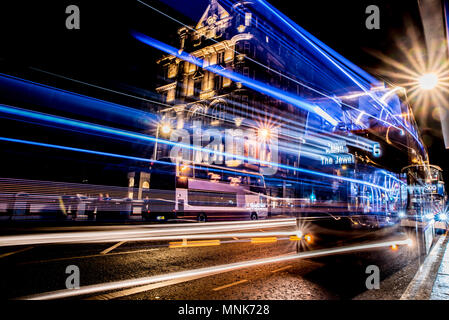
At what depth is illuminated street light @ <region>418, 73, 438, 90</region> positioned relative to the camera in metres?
7.70

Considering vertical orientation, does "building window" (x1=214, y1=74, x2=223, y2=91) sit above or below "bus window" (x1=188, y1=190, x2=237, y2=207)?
above

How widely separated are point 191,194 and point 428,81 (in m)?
14.2

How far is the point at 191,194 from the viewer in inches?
657

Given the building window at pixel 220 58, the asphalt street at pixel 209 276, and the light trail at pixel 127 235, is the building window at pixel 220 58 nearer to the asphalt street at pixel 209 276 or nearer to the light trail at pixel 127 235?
the light trail at pixel 127 235

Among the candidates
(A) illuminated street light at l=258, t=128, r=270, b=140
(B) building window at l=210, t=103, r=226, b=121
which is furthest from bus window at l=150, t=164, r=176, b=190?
(B) building window at l=210, t=103, r=226, b=121

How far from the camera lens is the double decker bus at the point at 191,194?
53.8 feet

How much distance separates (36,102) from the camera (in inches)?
518

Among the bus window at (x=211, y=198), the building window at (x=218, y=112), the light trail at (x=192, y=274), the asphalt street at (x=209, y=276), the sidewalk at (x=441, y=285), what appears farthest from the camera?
the building window at (x=218, y=112)

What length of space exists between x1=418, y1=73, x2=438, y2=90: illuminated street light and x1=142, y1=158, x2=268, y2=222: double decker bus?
533 inches

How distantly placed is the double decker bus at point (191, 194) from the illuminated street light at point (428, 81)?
13539 millimetres

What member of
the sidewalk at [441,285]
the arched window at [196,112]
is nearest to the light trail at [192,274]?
the sidewalk at [441,285]

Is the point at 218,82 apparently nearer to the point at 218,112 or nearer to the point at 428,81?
the point at 218,112

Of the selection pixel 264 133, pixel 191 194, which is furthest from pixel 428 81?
pixel 264 133

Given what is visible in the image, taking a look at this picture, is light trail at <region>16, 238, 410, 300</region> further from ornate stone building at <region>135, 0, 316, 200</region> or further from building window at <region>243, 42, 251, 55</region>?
building window at <region>243, 42, 251, 55</region>
